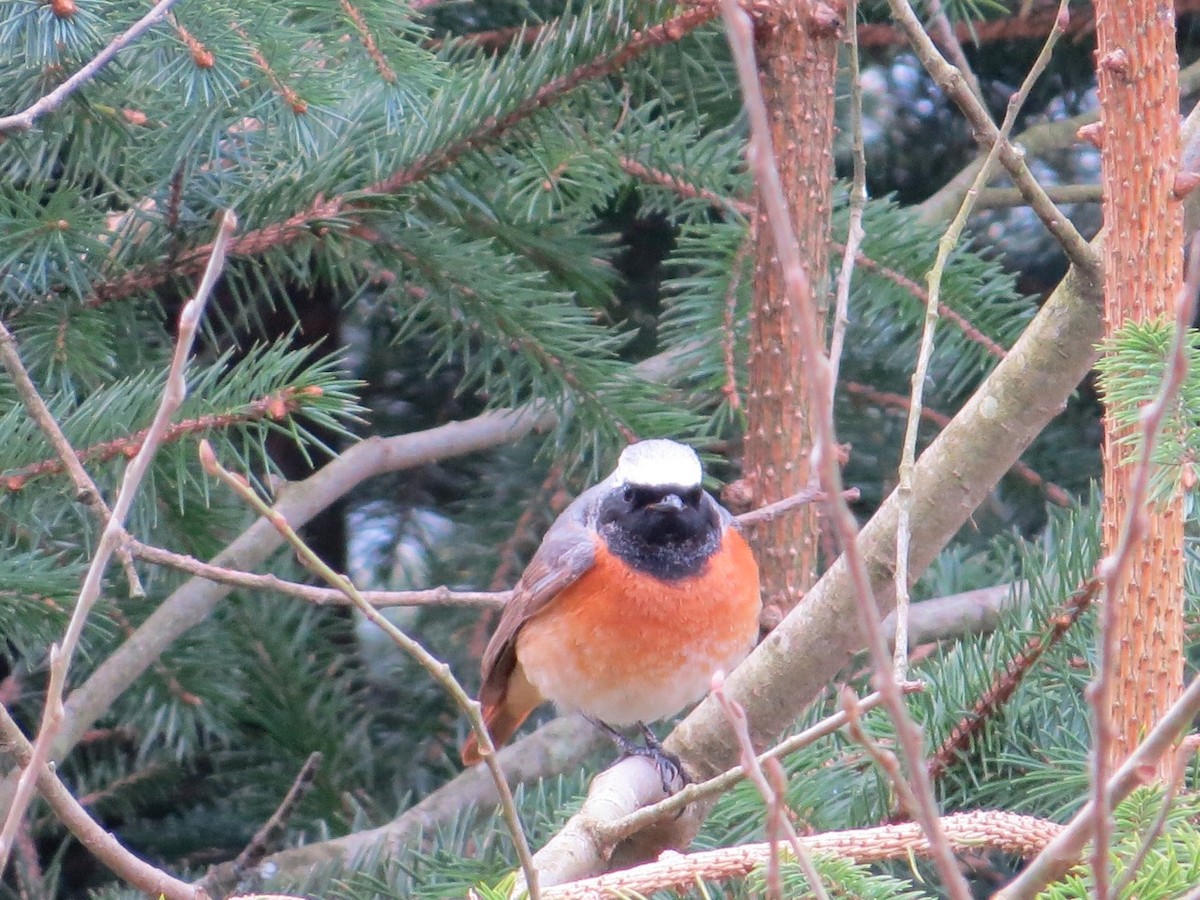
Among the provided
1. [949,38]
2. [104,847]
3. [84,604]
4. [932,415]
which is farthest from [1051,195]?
[84,604]

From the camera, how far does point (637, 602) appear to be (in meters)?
2.36

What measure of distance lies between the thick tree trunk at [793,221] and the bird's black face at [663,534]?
0.21m

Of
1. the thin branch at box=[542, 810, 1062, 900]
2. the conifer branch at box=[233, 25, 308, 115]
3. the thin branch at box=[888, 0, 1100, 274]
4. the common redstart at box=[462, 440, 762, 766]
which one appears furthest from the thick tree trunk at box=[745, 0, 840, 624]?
the thin branch at box=[542, 810, 1062, 900]

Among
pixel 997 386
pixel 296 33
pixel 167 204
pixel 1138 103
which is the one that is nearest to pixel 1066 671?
pixel 997 386

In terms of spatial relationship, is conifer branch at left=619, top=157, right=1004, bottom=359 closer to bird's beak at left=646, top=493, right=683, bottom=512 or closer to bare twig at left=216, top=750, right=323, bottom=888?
bird's beak at left=646, top=493, right=683, bottom=512

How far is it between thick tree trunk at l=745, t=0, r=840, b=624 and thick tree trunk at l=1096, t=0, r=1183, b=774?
68 cm

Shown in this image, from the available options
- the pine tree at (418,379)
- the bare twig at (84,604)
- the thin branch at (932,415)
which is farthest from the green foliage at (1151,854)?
the thin branch at (932,415)

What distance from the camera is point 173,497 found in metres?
2.11

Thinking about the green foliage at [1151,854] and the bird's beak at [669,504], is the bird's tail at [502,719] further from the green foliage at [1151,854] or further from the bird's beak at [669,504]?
the green foliage at [1151,854]

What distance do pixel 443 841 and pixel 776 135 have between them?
4.00ft

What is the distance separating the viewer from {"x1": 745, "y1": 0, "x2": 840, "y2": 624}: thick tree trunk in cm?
216

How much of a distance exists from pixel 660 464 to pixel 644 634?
0.31m

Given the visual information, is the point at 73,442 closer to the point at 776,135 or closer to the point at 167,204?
the point at 167,204

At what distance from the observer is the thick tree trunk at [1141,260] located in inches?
54.1
